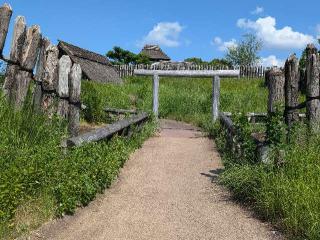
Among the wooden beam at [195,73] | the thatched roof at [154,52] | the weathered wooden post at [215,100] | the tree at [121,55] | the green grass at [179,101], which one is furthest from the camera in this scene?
the thatched roof at [154,52]

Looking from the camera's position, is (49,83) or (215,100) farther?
(215,100)

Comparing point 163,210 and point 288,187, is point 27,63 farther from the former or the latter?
point 288,187

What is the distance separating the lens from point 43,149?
704 centimetres

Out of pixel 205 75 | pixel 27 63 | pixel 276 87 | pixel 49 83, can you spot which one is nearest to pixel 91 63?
pixel 205 75

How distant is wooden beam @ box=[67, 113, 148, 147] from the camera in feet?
26.6

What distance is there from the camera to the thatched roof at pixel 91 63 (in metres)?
23.6

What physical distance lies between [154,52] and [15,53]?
181 ft

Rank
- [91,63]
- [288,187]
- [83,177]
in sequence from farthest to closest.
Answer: [91,63] < [83,177] < [288,187]

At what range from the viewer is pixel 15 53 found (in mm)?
9211

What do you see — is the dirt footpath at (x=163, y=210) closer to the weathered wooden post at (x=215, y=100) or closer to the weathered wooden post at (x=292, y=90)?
the weathered wooden post at (x=292, y=90)

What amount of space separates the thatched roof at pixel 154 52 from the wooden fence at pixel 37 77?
5344 centimetres

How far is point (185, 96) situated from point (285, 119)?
1224 cm

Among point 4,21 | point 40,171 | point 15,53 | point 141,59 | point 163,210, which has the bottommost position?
point 163,210

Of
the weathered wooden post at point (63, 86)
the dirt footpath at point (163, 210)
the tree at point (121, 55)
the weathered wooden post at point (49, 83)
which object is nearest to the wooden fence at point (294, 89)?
the dirt footpath at point (163, 210)
